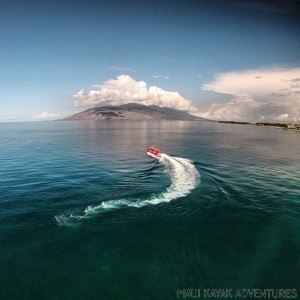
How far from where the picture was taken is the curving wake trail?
147 ft

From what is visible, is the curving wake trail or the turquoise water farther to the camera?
the curving wake trail

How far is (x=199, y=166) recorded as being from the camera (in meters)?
83.2

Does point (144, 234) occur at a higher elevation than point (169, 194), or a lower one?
lower

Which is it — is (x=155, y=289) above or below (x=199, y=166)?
below

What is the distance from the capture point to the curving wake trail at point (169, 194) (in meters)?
44.7

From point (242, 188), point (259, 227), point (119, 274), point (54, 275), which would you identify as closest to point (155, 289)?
point (119, 274)

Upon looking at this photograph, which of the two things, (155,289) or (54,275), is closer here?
(155,289)

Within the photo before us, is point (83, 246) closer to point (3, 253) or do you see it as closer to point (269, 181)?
point (3, 253)

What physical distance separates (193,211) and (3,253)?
103ft

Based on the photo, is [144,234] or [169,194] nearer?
[144,234]

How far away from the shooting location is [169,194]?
55.1 m

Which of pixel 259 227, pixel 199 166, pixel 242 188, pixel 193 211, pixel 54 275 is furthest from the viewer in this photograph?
pixel 199 166

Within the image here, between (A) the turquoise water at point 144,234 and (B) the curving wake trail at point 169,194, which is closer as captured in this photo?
(A) the turquoise water at point 144,234

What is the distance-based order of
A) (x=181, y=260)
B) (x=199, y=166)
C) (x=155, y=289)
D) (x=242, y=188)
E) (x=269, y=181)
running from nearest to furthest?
(x=155, y=289) < (x=181, y=260) < (x=242, y=188) < (x=269, y=181) < (x=199, y=166)
